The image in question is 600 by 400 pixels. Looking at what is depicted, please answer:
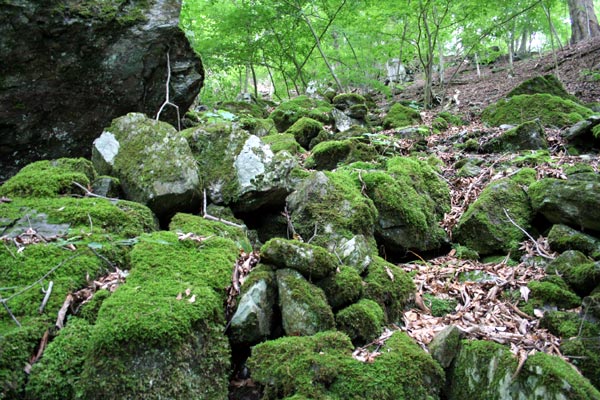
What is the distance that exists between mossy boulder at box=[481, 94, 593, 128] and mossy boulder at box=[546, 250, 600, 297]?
236 inches

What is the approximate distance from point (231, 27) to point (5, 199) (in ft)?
32.4

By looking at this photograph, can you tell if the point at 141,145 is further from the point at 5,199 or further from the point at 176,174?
the point at 5,199

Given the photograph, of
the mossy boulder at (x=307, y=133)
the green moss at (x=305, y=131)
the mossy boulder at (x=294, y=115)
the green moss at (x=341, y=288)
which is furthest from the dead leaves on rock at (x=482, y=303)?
the mossy boulder at (x=294, y=115)

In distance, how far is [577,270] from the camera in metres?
3.77

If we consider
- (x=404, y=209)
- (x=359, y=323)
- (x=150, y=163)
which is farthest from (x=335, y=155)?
(x=359, y=323)

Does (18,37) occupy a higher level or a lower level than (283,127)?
higher

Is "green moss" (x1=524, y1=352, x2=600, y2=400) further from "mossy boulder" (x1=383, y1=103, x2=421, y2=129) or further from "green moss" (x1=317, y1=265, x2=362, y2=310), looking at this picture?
"mossy boulder" (x1=383, y1=103, x2=421, y2=129)

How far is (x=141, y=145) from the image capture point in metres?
4.69

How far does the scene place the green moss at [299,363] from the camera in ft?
8.45

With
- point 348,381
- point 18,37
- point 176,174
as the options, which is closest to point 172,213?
point 176,174

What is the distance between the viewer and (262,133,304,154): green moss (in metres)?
7.50

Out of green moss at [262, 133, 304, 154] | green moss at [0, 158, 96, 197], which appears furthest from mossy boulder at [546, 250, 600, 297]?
green moss at [0, 158, 96, 197]

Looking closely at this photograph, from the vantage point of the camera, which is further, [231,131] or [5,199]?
[231,131]

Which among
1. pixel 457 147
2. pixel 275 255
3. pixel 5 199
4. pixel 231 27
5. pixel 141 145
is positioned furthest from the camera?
pixel 231 27
